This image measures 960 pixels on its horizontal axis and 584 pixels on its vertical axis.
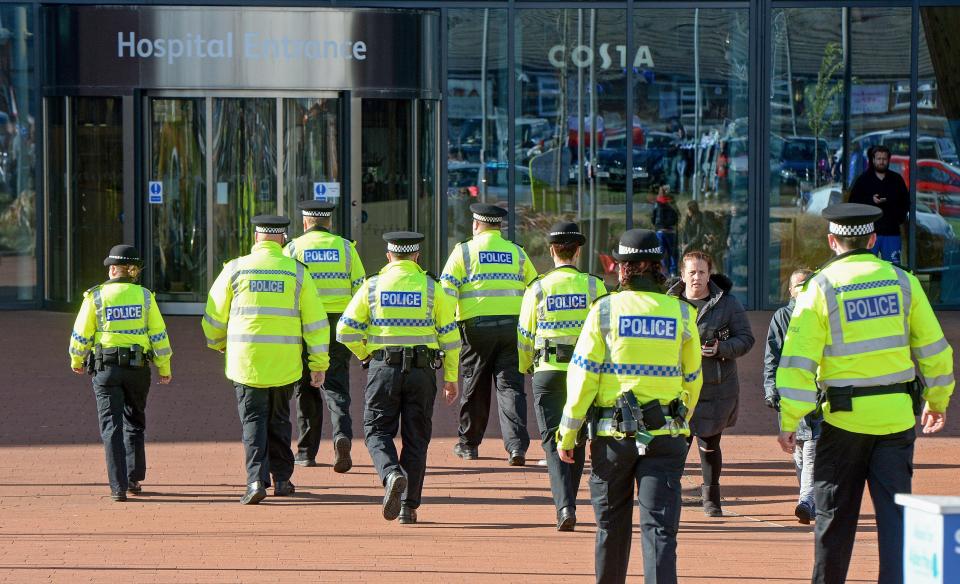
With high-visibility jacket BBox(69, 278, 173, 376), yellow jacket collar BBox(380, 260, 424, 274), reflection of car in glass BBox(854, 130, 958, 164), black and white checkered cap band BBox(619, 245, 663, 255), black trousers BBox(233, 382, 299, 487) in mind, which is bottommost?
black trousers BBox(233, 382, 299, 487)

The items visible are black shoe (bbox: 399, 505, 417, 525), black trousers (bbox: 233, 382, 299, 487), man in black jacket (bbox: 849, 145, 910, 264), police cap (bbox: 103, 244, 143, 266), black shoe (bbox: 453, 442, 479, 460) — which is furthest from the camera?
man in black jacket (bbox: 849, 145, 910, 264)

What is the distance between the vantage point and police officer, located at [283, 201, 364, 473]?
998cm

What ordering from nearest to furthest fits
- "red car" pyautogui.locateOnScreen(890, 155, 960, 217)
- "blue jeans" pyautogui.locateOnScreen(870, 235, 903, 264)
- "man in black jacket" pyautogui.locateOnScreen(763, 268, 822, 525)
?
"man in black jacket" pyautogui.locateOnScreen(763, 268, 822, 525) < "blue jeans" pyautogui.locateOnScreen(870, 235, 903, 264) < "red car" pyautogui.locateOnScreen(890, 155, 960, 217)

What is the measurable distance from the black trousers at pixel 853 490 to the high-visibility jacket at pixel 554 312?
2.47 metres

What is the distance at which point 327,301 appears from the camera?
10.3 meters

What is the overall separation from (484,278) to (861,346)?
4.33m

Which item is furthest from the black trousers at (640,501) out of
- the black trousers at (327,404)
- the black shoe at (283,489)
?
the black trousers at (327,404)

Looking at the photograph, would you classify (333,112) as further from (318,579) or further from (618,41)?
(318,579)

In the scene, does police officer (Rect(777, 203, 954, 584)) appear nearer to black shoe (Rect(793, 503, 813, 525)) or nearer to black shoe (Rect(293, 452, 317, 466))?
black shoe (Rect(793, 503, 813, 525))

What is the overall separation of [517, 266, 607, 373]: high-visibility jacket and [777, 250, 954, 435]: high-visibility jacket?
242 centimetres

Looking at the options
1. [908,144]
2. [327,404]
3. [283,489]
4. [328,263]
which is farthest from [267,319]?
[908,144]

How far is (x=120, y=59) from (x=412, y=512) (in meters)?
10.8

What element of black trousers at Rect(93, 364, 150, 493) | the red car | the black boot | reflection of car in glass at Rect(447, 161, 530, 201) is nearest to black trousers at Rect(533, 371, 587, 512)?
the black boot

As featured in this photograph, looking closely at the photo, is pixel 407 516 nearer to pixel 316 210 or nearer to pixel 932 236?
pixel 316 210
